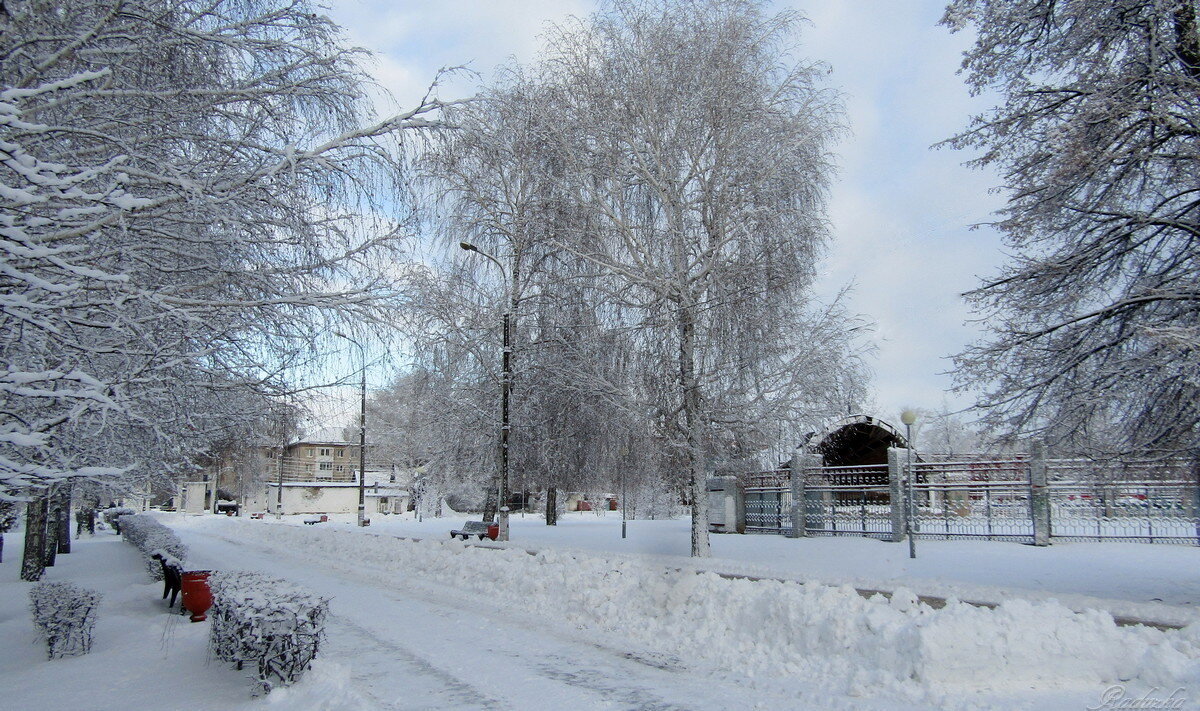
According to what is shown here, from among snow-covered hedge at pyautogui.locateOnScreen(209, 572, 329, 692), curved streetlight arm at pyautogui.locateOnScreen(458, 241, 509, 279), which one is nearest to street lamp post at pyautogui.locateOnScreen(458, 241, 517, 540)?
curved streetlight arm at pyautogui.locateOnScreen(458, 241, 509, 279)

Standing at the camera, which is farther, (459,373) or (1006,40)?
(459,373)

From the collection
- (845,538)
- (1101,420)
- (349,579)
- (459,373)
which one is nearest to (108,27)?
(1101,420)

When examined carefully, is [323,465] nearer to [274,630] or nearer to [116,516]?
[116,516]

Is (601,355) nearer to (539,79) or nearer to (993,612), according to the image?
(539,79)

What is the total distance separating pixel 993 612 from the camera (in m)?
7.25

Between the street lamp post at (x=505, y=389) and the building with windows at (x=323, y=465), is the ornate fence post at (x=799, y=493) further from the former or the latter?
the building with windows at (x=323, y=465)

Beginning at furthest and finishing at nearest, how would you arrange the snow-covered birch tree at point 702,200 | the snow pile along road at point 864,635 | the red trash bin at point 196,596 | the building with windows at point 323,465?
the building with windows at point 323,465, the snow-covered birch tree at point 702,200, the red trash bin at point 196,596, the snow pile along road at point 864,635

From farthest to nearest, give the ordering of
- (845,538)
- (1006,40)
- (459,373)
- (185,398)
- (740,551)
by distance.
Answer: (459,373)
(845,538)
(740,551)
(1006,40)
(185,398)

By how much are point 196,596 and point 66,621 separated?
2387mm

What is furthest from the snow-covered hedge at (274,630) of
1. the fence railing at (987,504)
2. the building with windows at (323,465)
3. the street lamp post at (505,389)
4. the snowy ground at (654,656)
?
the building with windows at (323,465)

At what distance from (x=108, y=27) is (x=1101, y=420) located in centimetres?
1204

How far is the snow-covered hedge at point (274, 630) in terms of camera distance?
21.4 feet

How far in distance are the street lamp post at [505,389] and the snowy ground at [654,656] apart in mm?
8179

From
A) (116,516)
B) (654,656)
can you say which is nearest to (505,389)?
(654,656)
